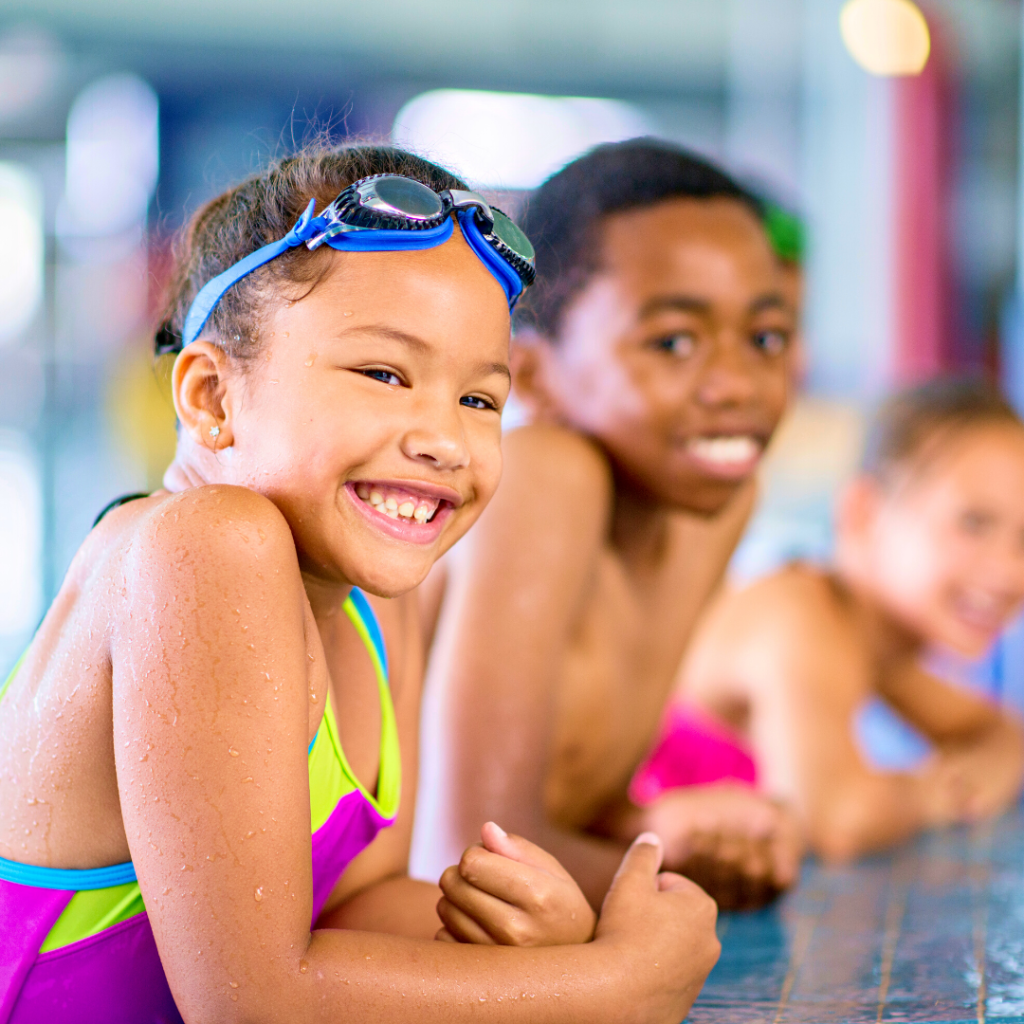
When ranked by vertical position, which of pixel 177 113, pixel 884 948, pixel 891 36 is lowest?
pixel 884 948

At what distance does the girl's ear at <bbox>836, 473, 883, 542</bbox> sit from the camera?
7.39ft

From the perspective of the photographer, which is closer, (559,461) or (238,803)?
(238,803)

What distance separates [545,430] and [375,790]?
1.83 ft

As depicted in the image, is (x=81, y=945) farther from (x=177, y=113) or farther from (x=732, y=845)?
(x=177, y=113)

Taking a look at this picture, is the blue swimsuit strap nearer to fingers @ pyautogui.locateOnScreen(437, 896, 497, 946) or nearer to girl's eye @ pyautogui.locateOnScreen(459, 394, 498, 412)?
fingers @ pyautogui.locateOnScreen(437, 896, 497, 946)

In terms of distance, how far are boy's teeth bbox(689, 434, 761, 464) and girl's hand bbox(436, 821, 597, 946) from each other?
0.67 m

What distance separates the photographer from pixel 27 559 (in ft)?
22.0

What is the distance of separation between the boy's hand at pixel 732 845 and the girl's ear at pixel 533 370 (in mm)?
526

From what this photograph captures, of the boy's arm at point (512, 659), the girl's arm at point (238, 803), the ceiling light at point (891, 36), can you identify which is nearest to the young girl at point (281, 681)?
the girl's arm at point (238, 803)

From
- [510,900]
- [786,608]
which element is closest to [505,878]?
[510,900]

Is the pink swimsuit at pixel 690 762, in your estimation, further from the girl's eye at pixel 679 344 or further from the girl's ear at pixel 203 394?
the girl's ear at pixel 203 394

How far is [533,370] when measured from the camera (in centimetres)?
159

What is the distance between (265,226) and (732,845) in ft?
2.96

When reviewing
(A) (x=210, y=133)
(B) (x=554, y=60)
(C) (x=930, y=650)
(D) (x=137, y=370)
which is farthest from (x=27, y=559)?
(C) (x=930, y=650)
